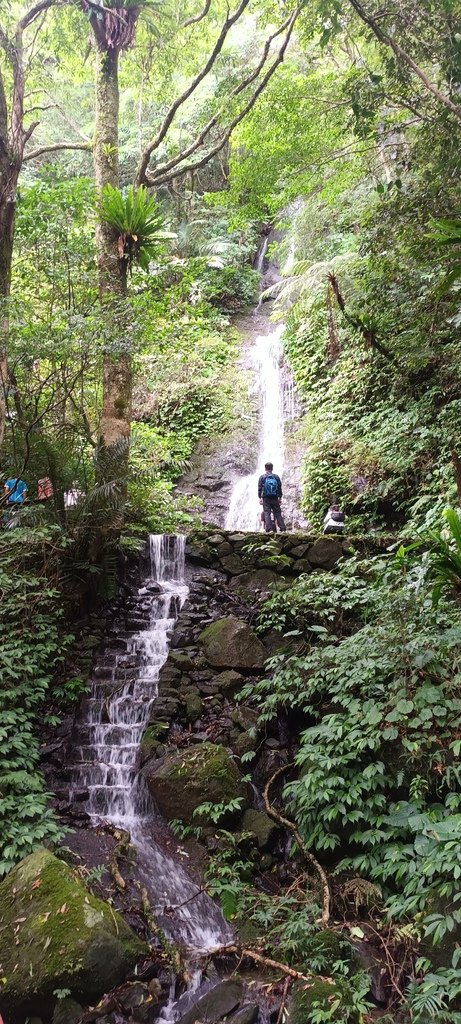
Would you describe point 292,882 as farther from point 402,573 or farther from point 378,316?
→ point 378,316

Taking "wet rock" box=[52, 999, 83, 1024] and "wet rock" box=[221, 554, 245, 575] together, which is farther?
"wet rock" box=[221, 554, 245, 575]

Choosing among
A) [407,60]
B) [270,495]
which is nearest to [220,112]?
[407,60]

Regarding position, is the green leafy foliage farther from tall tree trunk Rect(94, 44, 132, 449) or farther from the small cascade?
the small cascade

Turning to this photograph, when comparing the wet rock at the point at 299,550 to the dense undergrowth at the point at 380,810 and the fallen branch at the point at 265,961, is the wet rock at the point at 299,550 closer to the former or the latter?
the dense undergrowth at the point at 380,810

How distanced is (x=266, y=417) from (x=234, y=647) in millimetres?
8723

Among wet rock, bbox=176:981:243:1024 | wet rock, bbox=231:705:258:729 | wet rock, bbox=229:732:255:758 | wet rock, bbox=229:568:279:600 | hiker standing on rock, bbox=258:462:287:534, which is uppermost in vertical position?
hiker standing on rock, bbox=258:462:287:534

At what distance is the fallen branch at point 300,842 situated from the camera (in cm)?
408

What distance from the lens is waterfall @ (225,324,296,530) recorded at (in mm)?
12016

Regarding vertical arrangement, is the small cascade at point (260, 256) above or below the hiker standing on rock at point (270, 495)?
above

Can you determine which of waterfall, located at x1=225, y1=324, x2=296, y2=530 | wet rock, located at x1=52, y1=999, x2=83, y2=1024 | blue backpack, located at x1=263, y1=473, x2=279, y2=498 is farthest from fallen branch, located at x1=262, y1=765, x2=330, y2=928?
waterfall, located at x1=225, y1=324, x2=296, y2=530

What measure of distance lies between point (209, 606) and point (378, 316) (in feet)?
16.6

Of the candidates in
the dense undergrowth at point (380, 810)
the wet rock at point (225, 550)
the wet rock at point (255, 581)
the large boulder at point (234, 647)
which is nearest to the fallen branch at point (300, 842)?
the dense undergrowth at point (380, 810)

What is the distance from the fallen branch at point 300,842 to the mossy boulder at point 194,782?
0.21 meters

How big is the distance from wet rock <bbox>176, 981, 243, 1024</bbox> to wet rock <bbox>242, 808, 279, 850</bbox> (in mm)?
1204
